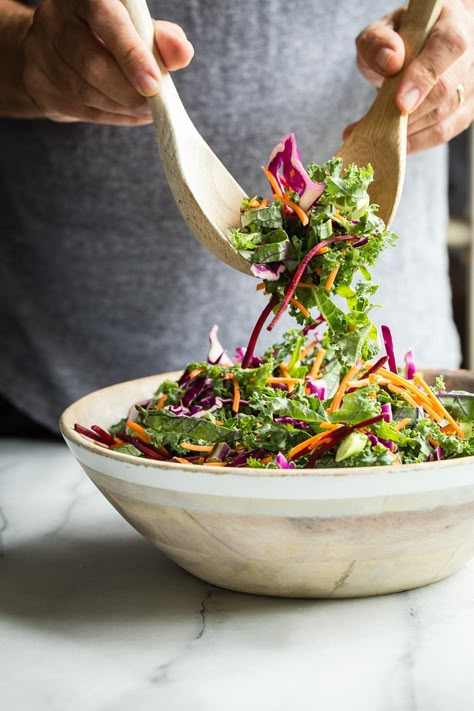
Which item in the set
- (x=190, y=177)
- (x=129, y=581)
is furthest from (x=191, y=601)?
(x=190, y=177)

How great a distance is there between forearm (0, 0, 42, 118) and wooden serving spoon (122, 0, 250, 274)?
52 centimetres

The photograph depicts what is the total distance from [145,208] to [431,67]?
34.6 inches

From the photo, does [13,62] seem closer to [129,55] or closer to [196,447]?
[129,55]

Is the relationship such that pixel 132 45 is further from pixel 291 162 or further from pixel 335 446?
pixel 335 446

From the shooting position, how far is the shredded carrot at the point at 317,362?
1573mm

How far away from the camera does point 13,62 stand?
1.97 metres

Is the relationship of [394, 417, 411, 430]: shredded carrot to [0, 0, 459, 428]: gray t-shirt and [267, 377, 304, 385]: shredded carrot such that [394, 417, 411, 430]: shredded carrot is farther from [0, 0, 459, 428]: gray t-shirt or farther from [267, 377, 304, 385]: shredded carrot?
[0, 0, 459, 428]: gray t-shirt

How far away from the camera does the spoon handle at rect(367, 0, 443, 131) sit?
1.62 meters

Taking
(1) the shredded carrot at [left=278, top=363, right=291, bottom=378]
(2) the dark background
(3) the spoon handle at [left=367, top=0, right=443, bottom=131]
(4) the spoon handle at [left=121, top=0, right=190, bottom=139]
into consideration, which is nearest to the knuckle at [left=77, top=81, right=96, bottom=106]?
(4) the spoon handle at [left=121, top=0, right=190, bottom=139]

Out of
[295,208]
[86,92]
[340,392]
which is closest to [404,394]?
[340,392]

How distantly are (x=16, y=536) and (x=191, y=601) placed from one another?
0.41 meters

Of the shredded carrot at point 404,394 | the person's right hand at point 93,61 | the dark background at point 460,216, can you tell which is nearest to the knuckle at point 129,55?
the person's right hand at point 93,61

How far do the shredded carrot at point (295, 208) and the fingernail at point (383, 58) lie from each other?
0.36 metres

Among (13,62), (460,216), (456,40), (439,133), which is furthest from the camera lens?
(460,216)
